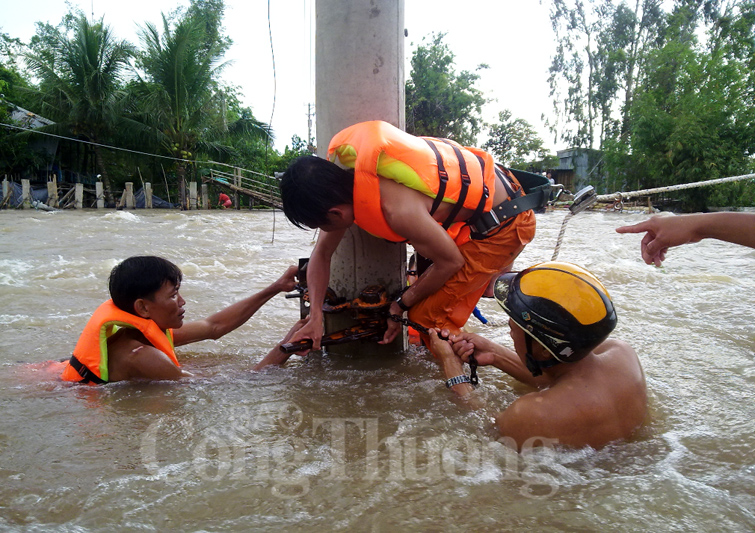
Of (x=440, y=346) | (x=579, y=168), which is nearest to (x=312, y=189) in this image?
(x=440, y=346)

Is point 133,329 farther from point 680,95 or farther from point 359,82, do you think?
point 680,95

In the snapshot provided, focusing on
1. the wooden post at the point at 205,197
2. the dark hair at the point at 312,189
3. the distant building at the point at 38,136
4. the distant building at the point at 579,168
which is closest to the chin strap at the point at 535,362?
the dark hair at the point at 312,189

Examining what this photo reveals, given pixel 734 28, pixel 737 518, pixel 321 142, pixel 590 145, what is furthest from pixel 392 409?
pixel 590 145

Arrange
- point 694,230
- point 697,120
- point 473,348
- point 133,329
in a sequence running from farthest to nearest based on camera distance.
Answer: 1. point 697,120
2. point 133,329
3. point 473,348
4. point 694,230

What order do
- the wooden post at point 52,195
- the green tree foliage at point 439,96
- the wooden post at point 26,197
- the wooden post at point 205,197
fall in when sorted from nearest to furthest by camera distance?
the wooden post at point 26,197, the wooden post at point 52,195, the wooden post at point 205,197, the green tree foliage at point 439,96

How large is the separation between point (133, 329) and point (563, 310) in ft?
7.52

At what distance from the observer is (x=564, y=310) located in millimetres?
2219

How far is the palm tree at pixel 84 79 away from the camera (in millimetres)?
22984

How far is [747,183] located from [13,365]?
84.0 ft

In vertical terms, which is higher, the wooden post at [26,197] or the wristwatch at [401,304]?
the wooden post at [26,197]

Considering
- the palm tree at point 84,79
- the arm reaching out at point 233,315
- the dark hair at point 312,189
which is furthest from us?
the palm tree at point 84,79

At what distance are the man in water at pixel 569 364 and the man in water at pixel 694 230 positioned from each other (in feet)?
0.92

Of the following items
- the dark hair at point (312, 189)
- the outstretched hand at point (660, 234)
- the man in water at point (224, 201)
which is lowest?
the outstretched hand at point (660, 234)

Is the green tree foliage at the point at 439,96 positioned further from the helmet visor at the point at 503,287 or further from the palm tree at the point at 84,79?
the helmet visor at the point at 503,287
